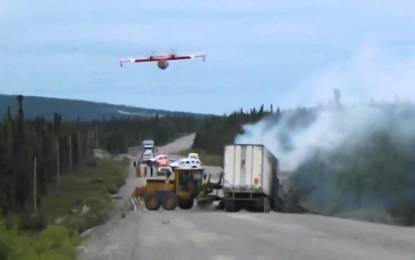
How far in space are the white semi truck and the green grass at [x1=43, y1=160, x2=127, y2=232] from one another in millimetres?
5921

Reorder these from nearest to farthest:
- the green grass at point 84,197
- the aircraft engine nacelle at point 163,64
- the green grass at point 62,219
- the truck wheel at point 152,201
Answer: the green grass at point 62,219 < the green grass at point 84,197 < the truck wheel at point 152,201 < the aircraft engine nacelle at point 163,64

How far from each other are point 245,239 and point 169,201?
2463 cm

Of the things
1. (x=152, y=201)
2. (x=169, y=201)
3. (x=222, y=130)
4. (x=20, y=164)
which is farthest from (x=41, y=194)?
(x=222, y=130)

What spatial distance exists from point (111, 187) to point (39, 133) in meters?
19.5

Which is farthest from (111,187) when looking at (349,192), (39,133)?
(349,192)

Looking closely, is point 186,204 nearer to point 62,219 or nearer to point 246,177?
point 246,177

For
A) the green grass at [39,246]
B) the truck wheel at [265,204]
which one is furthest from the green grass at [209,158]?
the green grass at [39,246]

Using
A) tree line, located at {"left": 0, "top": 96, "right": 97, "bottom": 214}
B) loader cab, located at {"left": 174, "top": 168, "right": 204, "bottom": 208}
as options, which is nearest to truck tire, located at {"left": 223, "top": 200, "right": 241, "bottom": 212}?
loader cab, located at {"left": 174, "top": 168, "right": 204, "bottom": 208}

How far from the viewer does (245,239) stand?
3191 cm

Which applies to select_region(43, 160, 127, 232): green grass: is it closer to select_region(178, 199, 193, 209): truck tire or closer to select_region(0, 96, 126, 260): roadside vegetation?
select_region(0, 96, 126, 260): roadside vegetation

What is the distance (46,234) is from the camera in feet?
97.3

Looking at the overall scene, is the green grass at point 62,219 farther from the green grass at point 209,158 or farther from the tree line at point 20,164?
the green grass at point 209,158

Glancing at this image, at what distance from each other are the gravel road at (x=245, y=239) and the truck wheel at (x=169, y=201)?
12.0 m

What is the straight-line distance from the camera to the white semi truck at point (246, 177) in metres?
52.6
